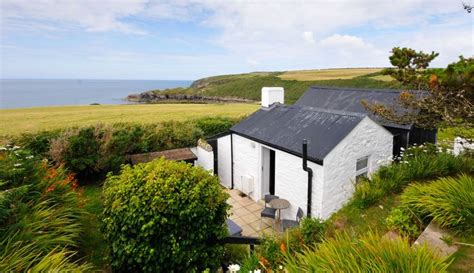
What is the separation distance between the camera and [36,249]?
4117 mm

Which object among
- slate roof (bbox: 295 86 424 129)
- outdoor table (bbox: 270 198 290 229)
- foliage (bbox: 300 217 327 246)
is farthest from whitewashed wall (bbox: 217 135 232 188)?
foliage (bbox: 300 217 327 246)

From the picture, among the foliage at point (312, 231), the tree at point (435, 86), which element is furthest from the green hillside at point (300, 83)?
the foliage at point (312, 231)

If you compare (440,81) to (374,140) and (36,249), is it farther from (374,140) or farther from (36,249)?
(36,249)

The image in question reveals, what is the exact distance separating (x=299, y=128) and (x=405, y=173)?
3.64 m

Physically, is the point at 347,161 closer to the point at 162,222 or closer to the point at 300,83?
the point at 162,222

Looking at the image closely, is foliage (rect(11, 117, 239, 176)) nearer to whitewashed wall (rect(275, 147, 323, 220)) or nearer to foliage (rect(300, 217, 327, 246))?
whitewashed wall (rect(275, 147, 323, 220))

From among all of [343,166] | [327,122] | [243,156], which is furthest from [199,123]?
[343,166]

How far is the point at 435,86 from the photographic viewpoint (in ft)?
19.7

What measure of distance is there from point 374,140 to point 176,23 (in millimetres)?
17011

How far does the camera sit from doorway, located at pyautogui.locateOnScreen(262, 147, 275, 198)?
10.8 metres

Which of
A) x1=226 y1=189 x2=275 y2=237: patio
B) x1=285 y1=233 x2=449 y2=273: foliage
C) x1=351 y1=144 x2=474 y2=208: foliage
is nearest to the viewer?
x1=285 y1=233 x2=449 y2=273: foliage

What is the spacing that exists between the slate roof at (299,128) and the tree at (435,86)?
1790 millimetres

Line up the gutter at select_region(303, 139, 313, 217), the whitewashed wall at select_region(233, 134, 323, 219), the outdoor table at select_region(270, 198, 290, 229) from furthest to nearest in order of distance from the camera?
the outdoor table at select_region(270, 198, 290, 229) → the whitewashed wall at select_region(233, 134, 323, 219) → the gutter at select_region(303, 139, 313, 217)

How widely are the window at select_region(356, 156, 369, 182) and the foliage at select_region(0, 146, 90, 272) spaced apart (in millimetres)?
8409
